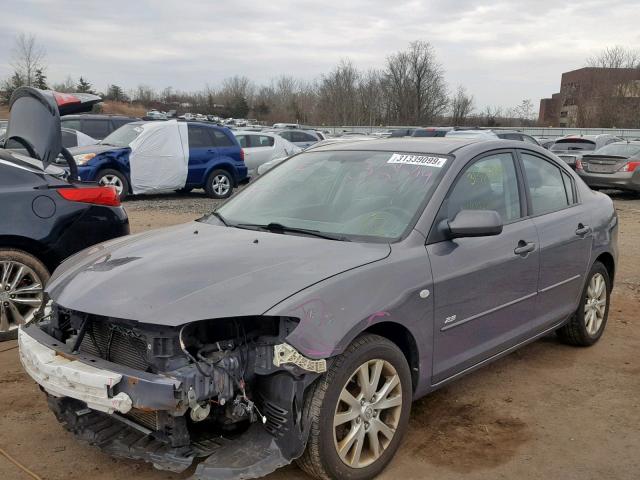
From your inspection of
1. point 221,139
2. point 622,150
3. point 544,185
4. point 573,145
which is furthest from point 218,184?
point 573,145

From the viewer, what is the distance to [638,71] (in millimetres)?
56094

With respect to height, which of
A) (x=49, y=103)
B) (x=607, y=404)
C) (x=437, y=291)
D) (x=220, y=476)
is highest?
(x=49, y=103)

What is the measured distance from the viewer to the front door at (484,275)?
3439 millimetres

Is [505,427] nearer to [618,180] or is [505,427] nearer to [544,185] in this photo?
[544,185]

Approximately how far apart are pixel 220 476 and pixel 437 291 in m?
1.47

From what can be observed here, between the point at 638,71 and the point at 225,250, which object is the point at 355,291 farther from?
the point at 638,71

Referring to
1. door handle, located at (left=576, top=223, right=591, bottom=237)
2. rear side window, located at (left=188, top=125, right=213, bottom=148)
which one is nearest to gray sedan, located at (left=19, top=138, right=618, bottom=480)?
door handle, located at (left=576, top=223, right=591, bottom=237)

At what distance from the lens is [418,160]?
3875 millimetres

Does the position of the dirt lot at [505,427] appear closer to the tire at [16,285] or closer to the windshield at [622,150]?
the tire at [16,285]

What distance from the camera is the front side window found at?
3.75m

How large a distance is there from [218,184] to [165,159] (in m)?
1.53

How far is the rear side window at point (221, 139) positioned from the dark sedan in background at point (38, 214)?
9256 mm

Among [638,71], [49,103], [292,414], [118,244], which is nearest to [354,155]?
[118,244]

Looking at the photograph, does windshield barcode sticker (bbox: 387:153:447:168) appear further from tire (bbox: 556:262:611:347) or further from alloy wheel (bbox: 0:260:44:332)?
alloy wheel (bbox: 0:260:44:332)
